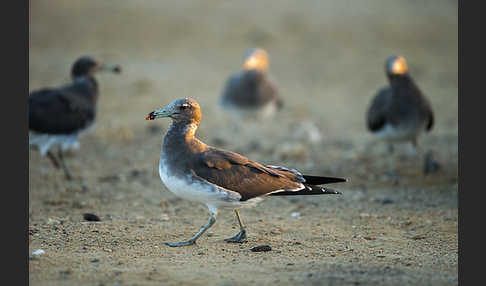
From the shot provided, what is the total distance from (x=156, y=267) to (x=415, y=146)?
561 centimetres

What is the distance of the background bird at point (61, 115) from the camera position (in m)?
8.44

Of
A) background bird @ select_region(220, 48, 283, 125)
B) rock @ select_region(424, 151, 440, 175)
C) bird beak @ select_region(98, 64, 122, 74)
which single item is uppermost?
bird beak @ select_region(98, 64, 122, 74)

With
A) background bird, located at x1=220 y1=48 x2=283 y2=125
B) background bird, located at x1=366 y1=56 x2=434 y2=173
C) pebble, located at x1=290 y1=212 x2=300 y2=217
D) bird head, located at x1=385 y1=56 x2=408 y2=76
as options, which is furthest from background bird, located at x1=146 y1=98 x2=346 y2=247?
background bird, located at x1=220 y1=48 x2=283 y2=125

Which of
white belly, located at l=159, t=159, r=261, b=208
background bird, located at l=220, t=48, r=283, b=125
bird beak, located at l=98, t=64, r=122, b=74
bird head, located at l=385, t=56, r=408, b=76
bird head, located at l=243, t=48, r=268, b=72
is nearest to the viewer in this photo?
white belly, located at l=159, t=159, r=261, b=208

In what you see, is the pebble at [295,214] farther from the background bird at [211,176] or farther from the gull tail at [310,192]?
the gull tail at [310,192]

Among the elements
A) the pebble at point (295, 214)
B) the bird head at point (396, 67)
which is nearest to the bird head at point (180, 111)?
the pebble at point (295, 214)

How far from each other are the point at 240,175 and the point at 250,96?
650 cm

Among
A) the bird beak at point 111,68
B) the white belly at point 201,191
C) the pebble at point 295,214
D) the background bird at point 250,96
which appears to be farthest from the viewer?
the background bird at point 250,96

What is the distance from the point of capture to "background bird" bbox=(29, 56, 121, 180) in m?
8.44

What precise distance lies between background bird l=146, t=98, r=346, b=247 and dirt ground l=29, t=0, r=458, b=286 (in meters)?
0.46

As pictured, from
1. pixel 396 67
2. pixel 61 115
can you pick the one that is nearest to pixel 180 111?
pixel 61 115

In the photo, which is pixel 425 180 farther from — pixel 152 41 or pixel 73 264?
A: pixel 152 41

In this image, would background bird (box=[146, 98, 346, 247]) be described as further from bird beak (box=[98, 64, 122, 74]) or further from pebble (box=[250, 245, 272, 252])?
bird beak (box=[98, 64, 122, 74])

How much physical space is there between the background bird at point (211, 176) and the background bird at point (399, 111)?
3.34 meters
